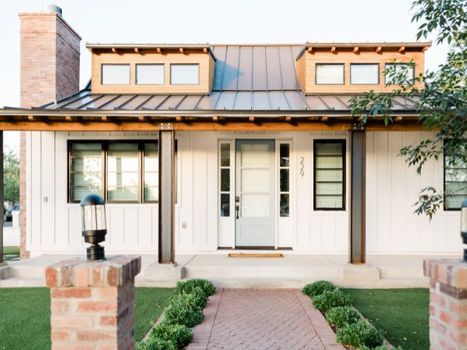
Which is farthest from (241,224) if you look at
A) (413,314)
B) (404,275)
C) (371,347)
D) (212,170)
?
(371,347)

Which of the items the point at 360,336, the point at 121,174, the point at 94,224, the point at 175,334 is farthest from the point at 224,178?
the point at 94,224

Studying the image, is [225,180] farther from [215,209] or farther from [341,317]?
[341,317]

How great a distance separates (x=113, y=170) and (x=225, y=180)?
2.44 metres

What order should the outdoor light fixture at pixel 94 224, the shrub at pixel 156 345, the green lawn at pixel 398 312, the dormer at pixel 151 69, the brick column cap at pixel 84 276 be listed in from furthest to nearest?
the dormer at pixel 151 69, the green lawn at pixel 398 312, the shrub at pixel 156 345, the outdoor light fixture at pixel 94 224, the brick column cap at pixel 84 276

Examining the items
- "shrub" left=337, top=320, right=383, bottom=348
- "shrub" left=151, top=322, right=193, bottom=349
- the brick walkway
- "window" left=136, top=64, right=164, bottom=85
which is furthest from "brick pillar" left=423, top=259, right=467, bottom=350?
"window" left=136, top=64, right=164, bottom=85

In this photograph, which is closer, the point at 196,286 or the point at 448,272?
the point at 448,272

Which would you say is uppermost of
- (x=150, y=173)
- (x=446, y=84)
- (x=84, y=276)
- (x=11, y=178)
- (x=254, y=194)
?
(x=446, y=84)

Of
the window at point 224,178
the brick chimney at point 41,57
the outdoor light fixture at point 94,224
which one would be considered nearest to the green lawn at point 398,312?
the window at point 224,178

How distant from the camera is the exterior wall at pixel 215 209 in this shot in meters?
8.35

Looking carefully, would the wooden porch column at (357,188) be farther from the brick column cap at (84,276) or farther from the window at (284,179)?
the brick column cap at (84,276)

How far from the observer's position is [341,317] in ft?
15.4

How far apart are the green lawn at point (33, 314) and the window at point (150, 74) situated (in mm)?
4939

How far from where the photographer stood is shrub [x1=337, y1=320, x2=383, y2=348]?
4.04 metres

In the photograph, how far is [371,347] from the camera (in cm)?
403
